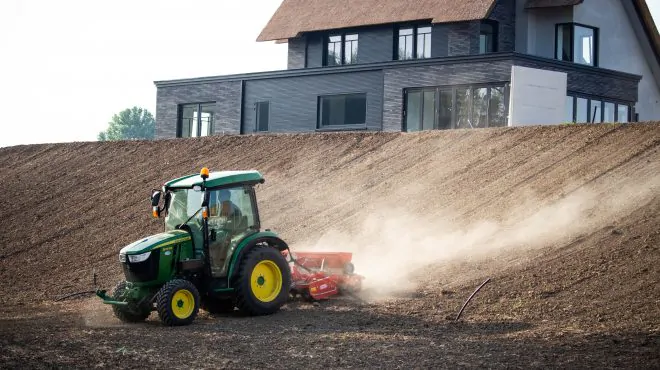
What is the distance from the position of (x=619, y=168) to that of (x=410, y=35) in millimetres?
22809

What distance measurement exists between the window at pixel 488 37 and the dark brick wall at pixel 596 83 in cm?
575

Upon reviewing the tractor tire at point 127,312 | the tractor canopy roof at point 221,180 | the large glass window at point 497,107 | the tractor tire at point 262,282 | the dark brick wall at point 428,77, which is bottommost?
the tractor tire at point 127,312

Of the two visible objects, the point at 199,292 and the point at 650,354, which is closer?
the point at 650,354

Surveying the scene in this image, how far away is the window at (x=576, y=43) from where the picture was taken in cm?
4372

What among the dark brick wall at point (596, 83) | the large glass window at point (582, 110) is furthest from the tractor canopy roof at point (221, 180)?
the large glass window at point (582, 110)

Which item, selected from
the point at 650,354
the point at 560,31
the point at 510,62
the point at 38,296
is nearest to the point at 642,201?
the point at 650,354

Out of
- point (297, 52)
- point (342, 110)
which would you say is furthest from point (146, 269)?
point (297, 52)

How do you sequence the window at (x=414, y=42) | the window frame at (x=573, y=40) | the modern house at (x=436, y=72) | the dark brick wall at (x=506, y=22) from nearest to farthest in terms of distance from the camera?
1. the modern house at (x=436, y=72)
2. the window frame at (x=573, y=40)
3. the dark brick wall at (x=506, y=22)
4. the window at (x=414, y=42)

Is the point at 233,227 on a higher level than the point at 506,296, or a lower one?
higher

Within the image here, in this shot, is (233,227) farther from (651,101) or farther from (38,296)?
(651,101)

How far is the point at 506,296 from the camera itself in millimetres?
16891

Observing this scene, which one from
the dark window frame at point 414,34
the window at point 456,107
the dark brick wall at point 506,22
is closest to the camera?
the window at point 456,107

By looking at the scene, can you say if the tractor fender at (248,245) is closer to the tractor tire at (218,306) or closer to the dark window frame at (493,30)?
the tractor tire at (218,306)

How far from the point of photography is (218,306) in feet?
56.3
